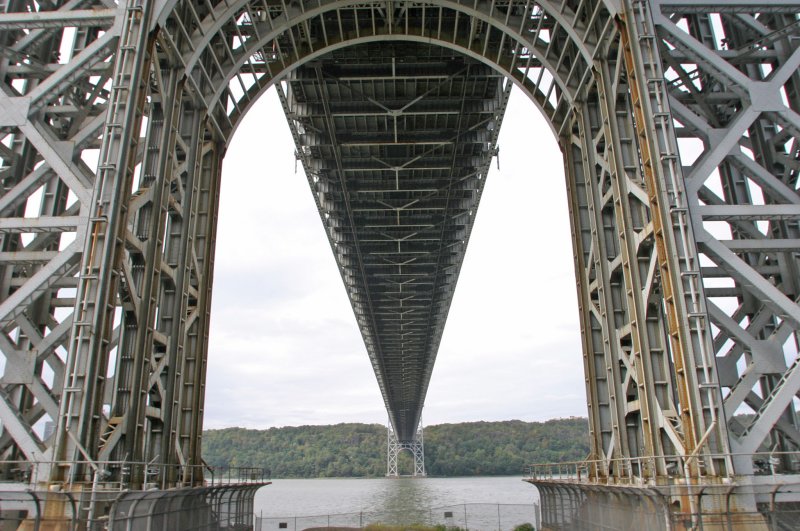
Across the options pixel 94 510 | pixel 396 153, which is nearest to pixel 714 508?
pixel 94 510

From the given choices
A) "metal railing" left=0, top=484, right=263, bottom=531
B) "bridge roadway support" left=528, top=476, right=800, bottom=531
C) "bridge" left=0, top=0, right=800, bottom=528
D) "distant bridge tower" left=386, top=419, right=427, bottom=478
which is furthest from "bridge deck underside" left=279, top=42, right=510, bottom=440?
"distant bridge tower" left=386, top=419, right=427, bottom=478

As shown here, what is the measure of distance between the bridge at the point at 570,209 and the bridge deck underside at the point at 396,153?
11.3 ft

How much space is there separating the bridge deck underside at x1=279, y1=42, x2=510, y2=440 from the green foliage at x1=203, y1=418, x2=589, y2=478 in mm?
115829

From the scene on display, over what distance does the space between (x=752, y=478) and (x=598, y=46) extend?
10.7 metres

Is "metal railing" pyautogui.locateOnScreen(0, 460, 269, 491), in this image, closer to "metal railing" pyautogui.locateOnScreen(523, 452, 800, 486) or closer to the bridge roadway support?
the bridge roadway support

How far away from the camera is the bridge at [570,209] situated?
39.5ft

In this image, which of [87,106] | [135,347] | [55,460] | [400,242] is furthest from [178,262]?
[400,242]

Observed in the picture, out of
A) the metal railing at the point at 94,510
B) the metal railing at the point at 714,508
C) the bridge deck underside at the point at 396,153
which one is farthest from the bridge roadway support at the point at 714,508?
the bridge deck underside at the point at 396,153

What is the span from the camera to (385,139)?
31922 mm

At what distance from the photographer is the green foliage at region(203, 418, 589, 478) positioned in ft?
521

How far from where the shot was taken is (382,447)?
181m

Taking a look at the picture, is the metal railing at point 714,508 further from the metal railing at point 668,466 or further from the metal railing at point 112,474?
the metal railing at point 112,474

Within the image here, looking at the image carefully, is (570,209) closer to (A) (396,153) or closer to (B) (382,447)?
(A) (396,153)

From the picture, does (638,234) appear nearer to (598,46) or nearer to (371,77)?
(598,46)
